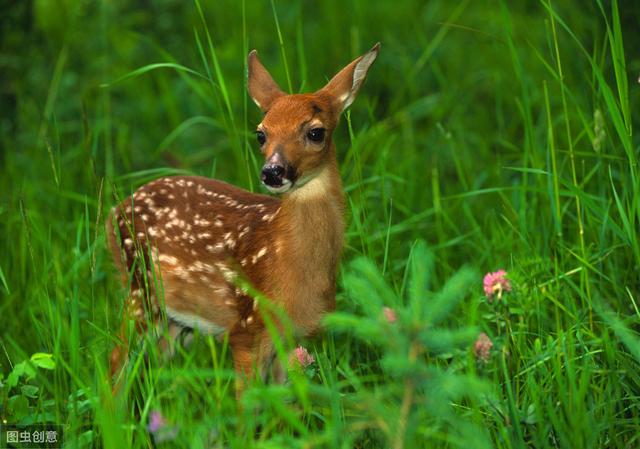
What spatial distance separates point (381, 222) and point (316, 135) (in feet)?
4.22

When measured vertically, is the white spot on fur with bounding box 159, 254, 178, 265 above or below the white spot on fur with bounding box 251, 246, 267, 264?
below

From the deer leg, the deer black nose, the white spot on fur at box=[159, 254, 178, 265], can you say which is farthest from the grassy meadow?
the deer black nose

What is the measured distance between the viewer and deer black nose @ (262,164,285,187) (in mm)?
3564

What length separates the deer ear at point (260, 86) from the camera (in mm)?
4062

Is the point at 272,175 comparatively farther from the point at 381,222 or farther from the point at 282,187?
the point at 381,222

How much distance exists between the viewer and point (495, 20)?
6840 millimetres

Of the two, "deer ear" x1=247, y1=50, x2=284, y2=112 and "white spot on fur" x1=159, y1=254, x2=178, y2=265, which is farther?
"white spot on fur" x1=159, y1=254, x2=178, y2=265

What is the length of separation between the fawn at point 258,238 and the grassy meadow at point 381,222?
4.2 inches

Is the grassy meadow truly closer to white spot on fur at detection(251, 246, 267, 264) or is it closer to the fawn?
the fawn

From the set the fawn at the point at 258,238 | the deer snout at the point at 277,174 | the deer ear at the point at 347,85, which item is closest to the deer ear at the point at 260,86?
the fawn at the point at 258,238

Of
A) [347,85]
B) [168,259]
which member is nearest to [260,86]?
[347,85]

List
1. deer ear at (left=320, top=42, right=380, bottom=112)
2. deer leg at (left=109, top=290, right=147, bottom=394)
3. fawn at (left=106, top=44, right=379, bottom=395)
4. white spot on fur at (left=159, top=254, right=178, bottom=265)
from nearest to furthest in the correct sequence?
deer leg at (left=109, top=290, right=147, bottom=394)
fawn at (left=106, top=44, right=379, bottom=395)
deer ear at (left=320, top=42, right=380, bottom=112)
white spot on fur at (left=159, top=254, right=178, bottom=265)

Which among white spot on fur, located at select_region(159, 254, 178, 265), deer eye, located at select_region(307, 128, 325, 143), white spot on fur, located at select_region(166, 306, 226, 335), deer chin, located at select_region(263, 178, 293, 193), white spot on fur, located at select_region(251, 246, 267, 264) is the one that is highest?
deer eye, located at select_region(307, 128, 325, 143)

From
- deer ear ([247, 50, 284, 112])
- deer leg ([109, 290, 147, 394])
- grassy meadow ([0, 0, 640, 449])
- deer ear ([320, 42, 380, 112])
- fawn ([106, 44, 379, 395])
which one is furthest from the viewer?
deer ear ([247, 50, 284, 112])
